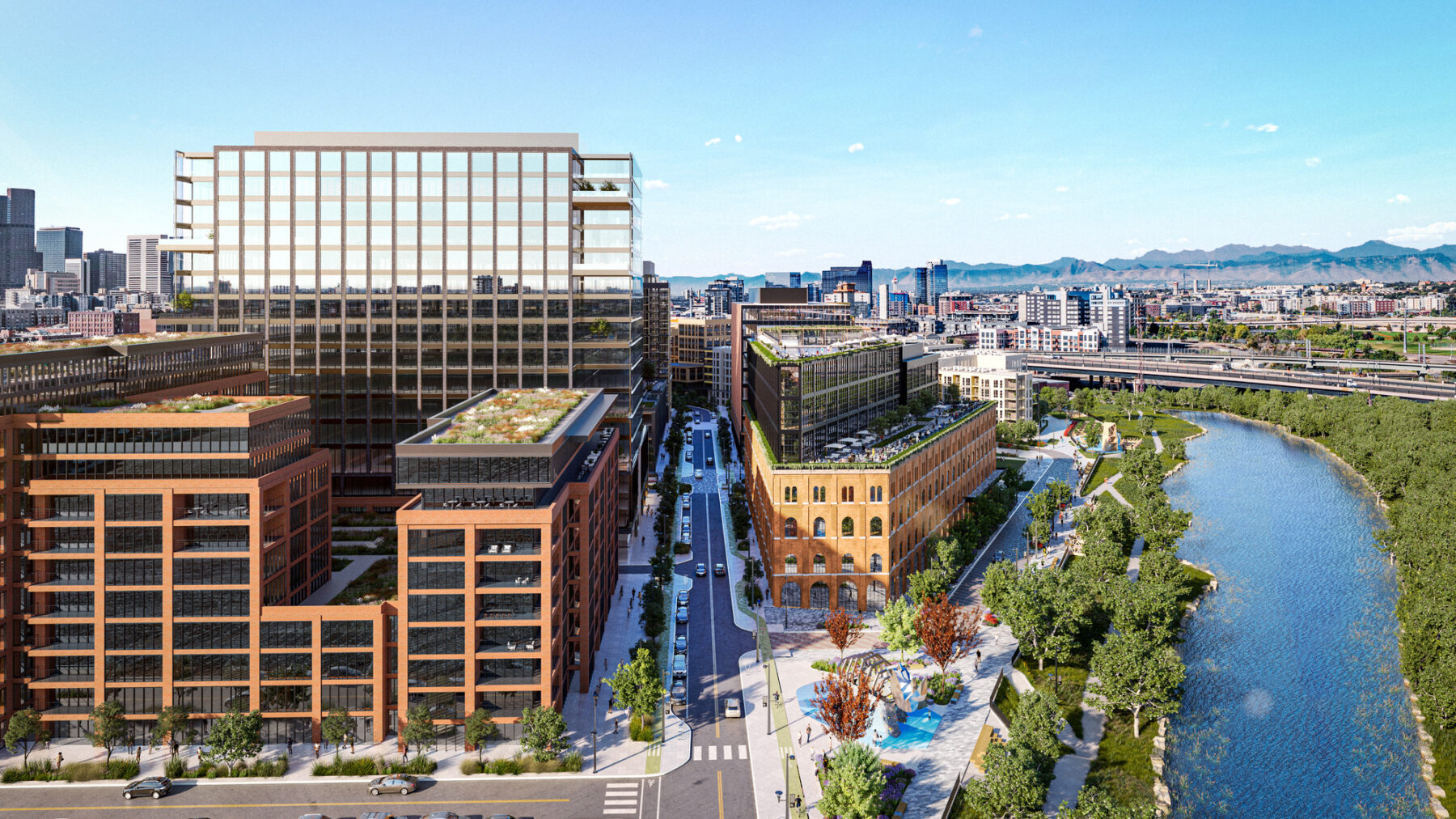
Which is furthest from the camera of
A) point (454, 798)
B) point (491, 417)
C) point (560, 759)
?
point (491, 417)

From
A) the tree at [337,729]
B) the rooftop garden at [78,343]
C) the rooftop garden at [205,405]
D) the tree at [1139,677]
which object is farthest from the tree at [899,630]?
the rooftop garden at [78,343]

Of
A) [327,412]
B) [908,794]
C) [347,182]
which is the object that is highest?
[347,182]

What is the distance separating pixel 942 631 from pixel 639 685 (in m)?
23.4

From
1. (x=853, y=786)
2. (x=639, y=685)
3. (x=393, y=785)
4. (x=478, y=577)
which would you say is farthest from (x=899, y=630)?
(x=393, y=785)

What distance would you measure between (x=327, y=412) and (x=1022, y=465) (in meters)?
110

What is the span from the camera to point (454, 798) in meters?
51.6

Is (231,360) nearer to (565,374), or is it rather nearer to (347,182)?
(347,182)

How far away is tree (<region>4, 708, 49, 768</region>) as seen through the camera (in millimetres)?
55094

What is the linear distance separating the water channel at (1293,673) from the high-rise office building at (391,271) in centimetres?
6283

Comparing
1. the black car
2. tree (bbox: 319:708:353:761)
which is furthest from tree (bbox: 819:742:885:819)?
the black car

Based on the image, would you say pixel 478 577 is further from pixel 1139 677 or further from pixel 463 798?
pixel 1139 677

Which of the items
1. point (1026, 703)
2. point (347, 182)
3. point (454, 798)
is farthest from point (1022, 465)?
point (454, 798)

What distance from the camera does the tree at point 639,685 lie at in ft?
194

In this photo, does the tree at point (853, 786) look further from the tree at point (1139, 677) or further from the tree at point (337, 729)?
the tree at point (337, 729)
